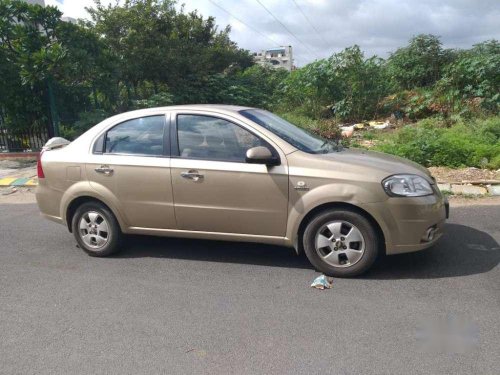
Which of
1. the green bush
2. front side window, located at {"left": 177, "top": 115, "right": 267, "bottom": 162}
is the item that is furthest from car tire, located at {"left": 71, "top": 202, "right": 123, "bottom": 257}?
the green bush

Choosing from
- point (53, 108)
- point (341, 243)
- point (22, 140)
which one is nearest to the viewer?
point (341, 243)

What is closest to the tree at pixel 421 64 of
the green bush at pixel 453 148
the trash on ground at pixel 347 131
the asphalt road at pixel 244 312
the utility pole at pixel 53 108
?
the trash on ground at pixel 347 131

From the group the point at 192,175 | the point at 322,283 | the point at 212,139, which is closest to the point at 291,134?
the point at 212,139

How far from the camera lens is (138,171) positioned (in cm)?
466

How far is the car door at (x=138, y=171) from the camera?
4.61 metres

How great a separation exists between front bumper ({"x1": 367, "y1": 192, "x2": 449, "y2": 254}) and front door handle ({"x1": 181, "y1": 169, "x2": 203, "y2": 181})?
1.63 metres

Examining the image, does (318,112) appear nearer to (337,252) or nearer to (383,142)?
(383,142)

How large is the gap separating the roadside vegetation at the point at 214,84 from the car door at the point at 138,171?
525 cm

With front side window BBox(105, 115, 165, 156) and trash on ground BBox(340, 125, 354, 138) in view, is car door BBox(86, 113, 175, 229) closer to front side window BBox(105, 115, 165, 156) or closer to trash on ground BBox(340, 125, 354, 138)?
front side window BBox(105, 115, 165, 156)

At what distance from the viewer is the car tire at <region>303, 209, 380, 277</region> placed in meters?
4.06

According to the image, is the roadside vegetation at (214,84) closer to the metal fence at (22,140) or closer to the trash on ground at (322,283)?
the metal fence at (22,140)

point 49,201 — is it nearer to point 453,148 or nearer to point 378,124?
point 453,148

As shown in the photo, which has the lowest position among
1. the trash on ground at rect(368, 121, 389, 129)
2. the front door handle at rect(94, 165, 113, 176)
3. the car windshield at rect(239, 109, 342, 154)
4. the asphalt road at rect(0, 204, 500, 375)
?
the asphalt road at rect(0, 204, 500, 375)

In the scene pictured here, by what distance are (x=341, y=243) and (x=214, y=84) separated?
1557 cm
